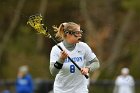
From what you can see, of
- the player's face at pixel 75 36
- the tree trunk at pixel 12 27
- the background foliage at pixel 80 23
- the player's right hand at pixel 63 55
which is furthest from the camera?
the tree trunk at pixel 12 27

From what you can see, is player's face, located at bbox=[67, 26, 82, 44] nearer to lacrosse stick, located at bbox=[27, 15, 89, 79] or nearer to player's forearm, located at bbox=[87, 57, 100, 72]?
lacrosse stick, located at bbox=[27, 15, 89, 79]

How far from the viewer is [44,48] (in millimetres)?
45938

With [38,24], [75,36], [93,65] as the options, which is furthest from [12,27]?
[75,36]

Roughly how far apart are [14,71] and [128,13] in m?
8.59

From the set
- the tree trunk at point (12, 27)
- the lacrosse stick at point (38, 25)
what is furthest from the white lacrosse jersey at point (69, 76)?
the tree trunk at point (12, 27)

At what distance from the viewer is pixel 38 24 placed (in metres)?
10.1

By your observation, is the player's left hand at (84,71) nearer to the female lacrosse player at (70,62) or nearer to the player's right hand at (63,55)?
the female lacrosse player at (70,62)

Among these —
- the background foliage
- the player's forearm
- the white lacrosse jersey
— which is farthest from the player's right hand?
the background foliage

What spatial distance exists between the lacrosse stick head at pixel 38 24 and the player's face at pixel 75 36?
0.28 m

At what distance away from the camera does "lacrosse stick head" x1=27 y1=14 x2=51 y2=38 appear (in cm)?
1009

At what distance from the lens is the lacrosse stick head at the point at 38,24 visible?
1009 cm

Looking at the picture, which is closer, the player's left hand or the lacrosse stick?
the player's left hand

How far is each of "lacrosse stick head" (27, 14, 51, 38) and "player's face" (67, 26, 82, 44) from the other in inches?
11.1

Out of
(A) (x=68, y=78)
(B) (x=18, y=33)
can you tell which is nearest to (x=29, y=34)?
(B) (x=18, y=33)
